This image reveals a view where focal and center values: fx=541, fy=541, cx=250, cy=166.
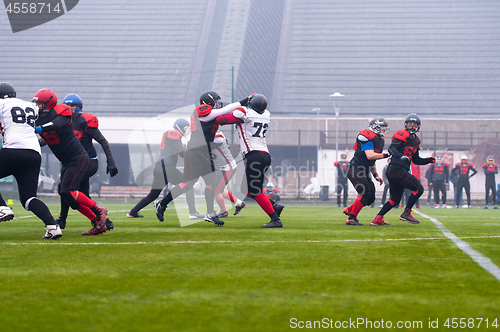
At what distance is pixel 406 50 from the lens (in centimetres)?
3947

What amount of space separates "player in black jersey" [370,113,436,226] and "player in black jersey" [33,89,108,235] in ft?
14.7

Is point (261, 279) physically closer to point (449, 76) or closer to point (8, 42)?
point (449, 76)

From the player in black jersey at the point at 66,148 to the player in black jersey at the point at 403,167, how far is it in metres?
4.48

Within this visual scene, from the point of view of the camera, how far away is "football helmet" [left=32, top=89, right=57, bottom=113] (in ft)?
20.9

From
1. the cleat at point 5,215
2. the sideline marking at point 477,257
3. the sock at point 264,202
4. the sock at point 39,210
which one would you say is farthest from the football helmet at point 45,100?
the sideline marking at point 477,257

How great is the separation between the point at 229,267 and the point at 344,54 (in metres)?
37.3

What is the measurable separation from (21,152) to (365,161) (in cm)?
545

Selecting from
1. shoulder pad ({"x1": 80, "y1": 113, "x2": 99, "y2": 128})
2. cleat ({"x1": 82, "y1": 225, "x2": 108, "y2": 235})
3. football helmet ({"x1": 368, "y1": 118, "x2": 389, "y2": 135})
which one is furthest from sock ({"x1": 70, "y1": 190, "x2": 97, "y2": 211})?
football helmet ({"x1": 368, "y1": 118, "x2": 389, "y2": 135})

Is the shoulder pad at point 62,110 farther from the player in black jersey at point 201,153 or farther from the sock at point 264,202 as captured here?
the sock at point 264,202

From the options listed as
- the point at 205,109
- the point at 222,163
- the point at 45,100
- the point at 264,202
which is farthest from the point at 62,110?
the point at 222,163

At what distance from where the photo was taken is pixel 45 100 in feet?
21.0

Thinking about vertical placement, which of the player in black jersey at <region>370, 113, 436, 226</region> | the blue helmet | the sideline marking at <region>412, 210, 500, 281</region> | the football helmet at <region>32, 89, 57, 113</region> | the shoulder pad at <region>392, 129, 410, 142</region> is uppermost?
the blue helmet

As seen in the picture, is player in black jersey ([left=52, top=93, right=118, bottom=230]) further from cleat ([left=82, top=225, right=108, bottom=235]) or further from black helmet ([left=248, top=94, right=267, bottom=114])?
black helmet ([left=248, top=94, right=267, bottom=114])

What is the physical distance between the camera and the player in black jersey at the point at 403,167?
891 cm
